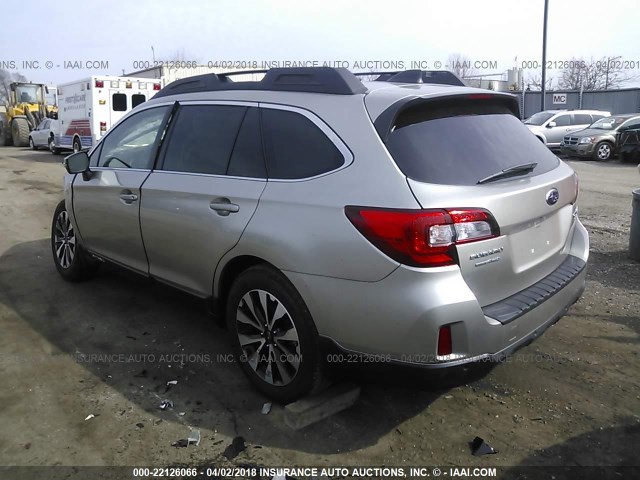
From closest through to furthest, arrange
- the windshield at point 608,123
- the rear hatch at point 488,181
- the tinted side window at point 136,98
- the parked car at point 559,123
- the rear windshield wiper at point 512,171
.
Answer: the rear hatch at point 488,181, the rear windshield wiper at point 512,171, the tinted side window at point 136,98, the windshield at point 608,123, the parked car at point 559,123

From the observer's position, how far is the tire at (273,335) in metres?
2.96

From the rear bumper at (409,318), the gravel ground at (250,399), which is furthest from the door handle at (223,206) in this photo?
the gravel ground at (250,399)

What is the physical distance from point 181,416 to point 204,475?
563 millimetres

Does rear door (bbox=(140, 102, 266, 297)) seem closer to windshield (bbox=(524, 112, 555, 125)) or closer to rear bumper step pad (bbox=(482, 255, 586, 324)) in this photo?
rear bumper step pad (bbox=(482, 255, 586, 324))

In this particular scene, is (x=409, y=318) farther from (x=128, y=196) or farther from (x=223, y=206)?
(x=128, y=196)

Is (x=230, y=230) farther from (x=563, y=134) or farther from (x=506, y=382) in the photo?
(x=563, y=134)

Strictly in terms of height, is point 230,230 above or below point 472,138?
below

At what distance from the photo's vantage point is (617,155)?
19578 mm

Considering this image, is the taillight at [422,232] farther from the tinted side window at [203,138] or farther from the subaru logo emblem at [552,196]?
the tinted side window at [203,138]

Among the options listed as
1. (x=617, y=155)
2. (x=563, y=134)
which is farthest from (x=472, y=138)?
(x=563, y=134)

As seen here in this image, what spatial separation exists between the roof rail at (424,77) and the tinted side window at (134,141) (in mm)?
1607

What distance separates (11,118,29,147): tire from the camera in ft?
87.0

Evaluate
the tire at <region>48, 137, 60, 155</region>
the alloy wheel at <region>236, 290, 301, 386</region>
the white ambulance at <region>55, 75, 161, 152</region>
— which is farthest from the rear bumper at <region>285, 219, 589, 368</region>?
the tire at <region>48, 137, 60, 155</region>

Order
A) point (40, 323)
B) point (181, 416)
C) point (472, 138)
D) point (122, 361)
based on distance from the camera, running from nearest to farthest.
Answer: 1. point (472, 138)
2. point (181, 416)
3. point (122, 361)
4. point (40, 323)
